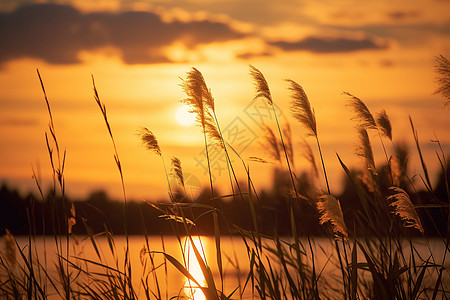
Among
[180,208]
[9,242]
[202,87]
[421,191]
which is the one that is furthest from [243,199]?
[421,191]

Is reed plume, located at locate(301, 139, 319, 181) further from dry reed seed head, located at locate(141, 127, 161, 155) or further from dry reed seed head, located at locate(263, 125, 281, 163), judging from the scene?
dry reed seed head, located at locate(141, 127, 161, 155)

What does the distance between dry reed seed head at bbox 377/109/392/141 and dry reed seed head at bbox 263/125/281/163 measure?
2.47ft

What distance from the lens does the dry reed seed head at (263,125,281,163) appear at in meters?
3.95

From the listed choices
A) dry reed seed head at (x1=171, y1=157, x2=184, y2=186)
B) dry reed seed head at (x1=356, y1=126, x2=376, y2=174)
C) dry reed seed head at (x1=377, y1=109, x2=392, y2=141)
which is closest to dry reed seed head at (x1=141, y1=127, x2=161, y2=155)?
dry reed seed head at (x1=171, y1=157, x2=184, y2=186)

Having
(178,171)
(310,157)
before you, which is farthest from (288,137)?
(178,171)

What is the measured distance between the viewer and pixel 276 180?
6195 mm

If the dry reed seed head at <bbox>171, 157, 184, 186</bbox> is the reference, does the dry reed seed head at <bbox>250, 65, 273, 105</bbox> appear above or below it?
above

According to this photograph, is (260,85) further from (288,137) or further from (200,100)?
(288,137)

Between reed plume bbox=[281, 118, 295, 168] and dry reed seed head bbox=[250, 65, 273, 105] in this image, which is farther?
reed plume bbox=[281, 118, 295, 168]

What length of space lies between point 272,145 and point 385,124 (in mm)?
834

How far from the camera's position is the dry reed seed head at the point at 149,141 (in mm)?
3205

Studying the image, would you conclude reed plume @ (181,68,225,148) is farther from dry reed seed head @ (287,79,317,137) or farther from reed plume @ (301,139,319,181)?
reed plume @ (301,139,319,181)

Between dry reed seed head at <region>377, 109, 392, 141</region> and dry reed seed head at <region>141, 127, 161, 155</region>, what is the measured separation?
162 cm

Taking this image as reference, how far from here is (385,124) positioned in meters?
3.83
